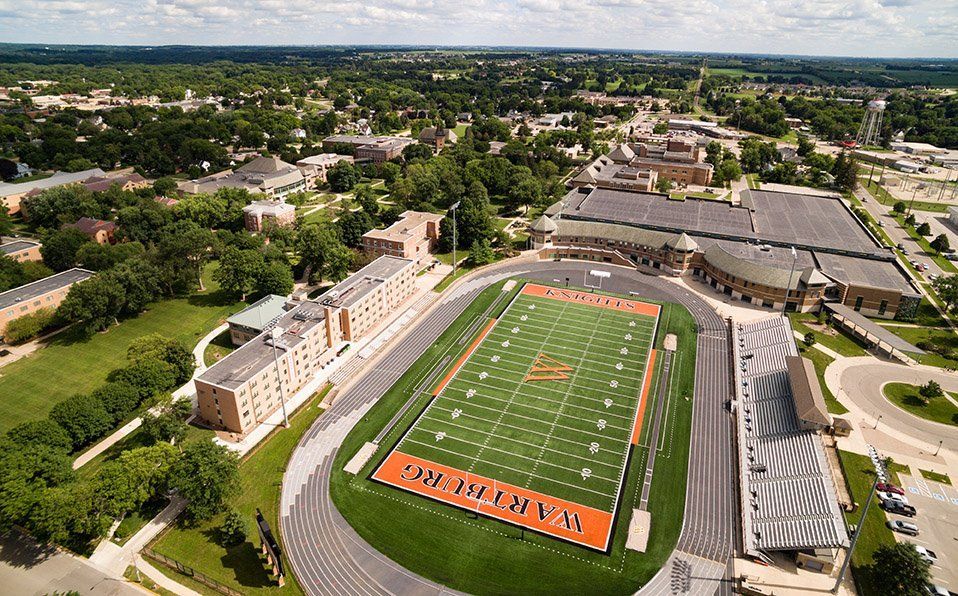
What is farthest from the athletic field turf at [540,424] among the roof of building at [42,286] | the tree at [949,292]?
the roof of building at [42,286]

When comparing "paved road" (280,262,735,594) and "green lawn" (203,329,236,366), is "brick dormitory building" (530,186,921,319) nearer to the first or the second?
"paved road" (280,262,735,594)

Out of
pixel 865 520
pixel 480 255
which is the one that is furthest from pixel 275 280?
pixel 865 520

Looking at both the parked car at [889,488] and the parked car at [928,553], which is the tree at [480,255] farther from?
the parked car at [928,553]

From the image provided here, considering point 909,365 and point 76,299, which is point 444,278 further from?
point 909,365

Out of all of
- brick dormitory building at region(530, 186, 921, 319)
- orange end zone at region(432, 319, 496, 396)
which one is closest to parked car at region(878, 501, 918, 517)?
brick dormitory building at region(530, 186, 921, 319)

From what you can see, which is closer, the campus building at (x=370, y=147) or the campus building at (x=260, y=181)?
the campus building at (x=260, y=181)

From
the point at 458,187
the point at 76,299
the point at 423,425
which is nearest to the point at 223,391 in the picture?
the point at 423,425
